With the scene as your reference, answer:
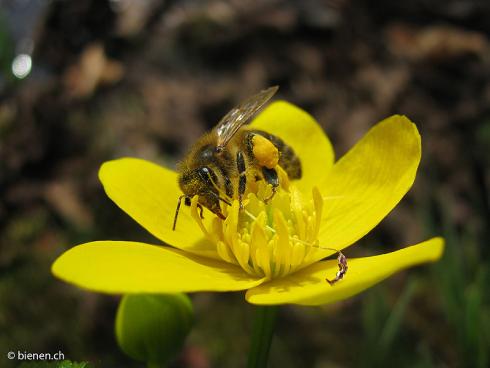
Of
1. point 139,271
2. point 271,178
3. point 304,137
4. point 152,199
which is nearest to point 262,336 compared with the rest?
point 139,271

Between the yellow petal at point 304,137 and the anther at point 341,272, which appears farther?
the yellow petal at point 304,137

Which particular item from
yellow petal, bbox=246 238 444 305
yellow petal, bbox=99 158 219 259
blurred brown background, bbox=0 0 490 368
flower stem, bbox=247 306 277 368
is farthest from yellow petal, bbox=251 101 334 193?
blurred brown background, bbox=0 0 490 368

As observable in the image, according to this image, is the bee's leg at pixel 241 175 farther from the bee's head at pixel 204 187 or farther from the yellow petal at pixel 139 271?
the yellow petal at pixel 139 271

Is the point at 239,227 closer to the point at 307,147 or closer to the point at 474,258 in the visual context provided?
the point at 307,147

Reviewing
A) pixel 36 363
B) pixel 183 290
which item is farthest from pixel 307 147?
pixel 36 363

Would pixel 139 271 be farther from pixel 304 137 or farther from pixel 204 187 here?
pixel 304 137

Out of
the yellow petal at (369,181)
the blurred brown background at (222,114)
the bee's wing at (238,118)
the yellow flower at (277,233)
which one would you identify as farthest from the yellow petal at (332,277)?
the blurred brown background at (222,114)

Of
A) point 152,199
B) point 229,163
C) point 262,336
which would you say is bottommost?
point 262,336
